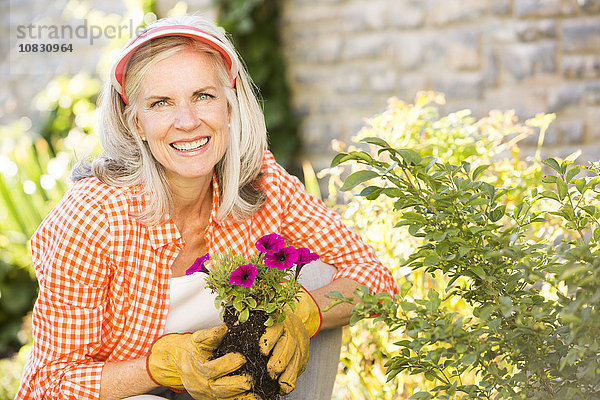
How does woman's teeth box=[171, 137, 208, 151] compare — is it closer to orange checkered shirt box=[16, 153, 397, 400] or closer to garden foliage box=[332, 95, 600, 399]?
orange checkered shirt box=[16, 153, 397, 400]

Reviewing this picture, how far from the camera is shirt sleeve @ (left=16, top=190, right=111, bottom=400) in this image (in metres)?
1.67

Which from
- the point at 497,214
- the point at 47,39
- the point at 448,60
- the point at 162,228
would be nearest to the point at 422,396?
the point at 497,214

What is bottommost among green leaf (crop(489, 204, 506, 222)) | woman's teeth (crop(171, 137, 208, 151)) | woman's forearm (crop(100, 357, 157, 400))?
woman's forearm (crop(100, 357, 157, 400))

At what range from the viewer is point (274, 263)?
4.45 feet

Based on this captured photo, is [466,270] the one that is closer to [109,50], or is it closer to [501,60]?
[501,60]

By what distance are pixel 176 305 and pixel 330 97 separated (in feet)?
9.02

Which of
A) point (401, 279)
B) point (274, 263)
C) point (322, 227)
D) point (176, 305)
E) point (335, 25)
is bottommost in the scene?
point (401, 279)

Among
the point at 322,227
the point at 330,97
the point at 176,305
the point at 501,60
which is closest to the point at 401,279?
the point at 322,227

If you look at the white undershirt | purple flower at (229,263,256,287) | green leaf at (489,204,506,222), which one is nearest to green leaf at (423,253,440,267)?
green leaf at (489,204,506,222)

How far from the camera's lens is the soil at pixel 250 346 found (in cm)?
144

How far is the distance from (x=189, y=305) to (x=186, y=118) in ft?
1.72

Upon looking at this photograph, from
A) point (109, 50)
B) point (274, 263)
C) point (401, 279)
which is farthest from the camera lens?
point (109, 50)

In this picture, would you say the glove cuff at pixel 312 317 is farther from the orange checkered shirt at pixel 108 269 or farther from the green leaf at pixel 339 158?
the green leaf at pixel 339 158

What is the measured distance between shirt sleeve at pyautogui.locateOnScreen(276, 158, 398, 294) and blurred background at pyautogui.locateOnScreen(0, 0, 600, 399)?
63.4 inches
